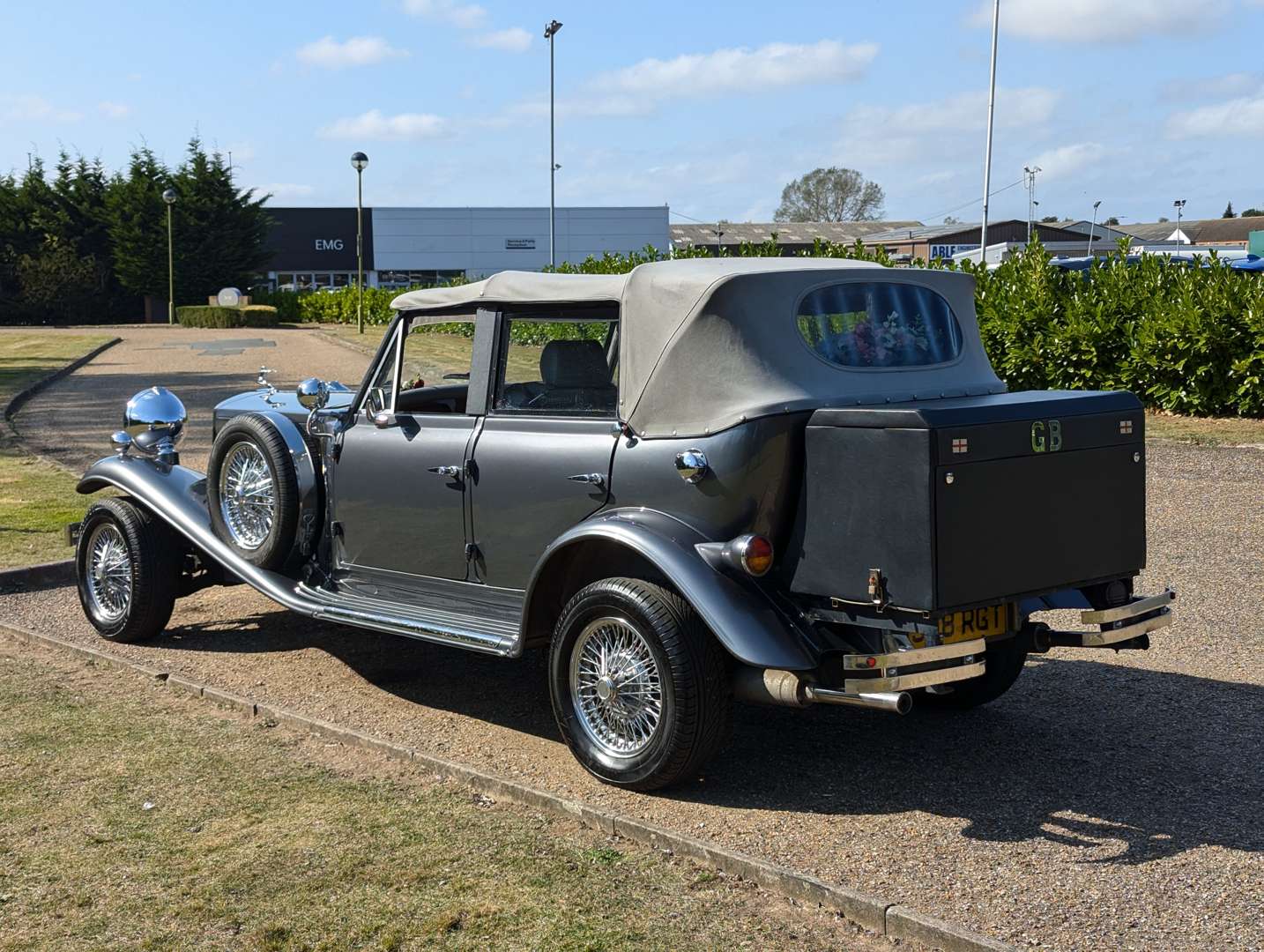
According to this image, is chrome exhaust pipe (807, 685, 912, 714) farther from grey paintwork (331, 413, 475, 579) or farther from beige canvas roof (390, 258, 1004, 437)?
grey paintwork (331, 413, 475, 579)

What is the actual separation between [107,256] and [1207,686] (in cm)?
5946

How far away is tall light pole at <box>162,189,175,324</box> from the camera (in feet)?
166

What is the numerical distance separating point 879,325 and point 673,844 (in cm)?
224

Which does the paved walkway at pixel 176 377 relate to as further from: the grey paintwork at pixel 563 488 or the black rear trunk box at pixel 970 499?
the black rear trunk box at pixel 970 499

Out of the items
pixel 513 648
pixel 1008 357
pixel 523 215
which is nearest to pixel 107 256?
pixel 523 215

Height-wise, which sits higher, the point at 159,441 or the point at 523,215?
the point at 523,215

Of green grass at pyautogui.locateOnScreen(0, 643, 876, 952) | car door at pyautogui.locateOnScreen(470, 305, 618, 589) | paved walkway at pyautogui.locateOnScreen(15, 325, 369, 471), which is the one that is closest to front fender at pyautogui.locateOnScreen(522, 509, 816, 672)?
car door at pyautogui.locateOnScreen(470, 305, 618, 589)

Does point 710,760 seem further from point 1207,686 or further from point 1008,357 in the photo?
point 1008,357

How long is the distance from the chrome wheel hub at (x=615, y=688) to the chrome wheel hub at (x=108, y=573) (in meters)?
3.20

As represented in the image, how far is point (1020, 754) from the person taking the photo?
5.30m

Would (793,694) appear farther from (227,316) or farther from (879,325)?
(227,316)

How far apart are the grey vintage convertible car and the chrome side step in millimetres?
15

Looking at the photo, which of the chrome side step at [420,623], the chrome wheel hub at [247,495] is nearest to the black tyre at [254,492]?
the chrome wheel hub at [247,495]

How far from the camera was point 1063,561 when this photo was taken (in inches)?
183
